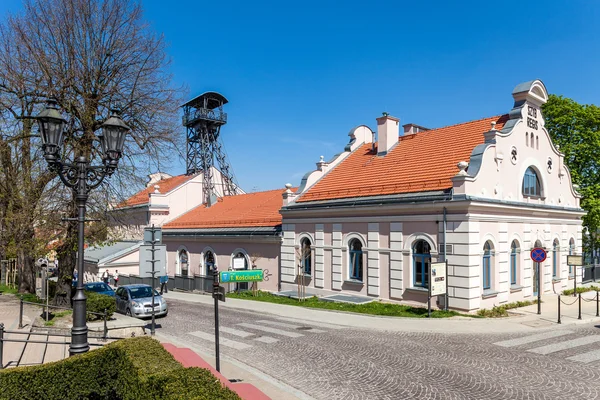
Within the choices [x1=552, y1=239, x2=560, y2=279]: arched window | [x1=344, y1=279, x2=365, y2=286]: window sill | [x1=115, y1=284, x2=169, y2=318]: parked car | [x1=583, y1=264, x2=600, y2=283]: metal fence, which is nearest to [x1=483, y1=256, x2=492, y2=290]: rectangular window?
[x1=344, y1=279, x2=365, y2=286]: window sill

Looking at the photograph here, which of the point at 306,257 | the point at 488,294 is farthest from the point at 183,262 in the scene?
the point at 488,294

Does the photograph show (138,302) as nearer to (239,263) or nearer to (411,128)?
(239,263)

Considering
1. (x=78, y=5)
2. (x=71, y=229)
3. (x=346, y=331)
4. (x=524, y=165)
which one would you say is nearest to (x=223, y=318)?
(x=346, y=331)

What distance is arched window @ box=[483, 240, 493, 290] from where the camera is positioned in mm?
18250

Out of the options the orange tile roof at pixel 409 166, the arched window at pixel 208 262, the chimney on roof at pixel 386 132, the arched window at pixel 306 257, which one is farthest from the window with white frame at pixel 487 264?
the arched window at pixel 208 262

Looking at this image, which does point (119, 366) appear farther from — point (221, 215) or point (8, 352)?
point (221, 215)

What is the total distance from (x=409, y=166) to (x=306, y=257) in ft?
25.0

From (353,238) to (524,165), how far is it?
29.3 ft

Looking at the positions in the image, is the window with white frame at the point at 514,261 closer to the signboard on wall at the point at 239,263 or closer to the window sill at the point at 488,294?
the window sill at the point at 488,294

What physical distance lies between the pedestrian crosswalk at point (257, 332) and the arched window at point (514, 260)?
954cm

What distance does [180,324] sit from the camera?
16.9 m

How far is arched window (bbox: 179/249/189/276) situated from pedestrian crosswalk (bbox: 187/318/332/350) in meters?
19.1

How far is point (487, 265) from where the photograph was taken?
18.4 m

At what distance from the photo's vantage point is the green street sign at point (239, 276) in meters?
22.5
